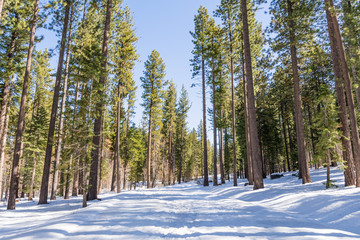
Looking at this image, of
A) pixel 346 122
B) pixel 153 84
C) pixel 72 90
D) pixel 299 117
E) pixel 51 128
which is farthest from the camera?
pixel 153 84

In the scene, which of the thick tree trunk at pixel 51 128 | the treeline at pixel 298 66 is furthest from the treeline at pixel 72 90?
the treeline at pixel 298 66

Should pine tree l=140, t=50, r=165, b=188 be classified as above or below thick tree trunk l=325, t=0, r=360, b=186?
above

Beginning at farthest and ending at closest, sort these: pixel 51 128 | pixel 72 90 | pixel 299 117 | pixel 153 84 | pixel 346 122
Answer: pixel 153 84, pixel 72 90, pixel 299 117, pixel 51 128, pixel 346 122

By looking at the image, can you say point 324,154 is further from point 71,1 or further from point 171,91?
point 171,91

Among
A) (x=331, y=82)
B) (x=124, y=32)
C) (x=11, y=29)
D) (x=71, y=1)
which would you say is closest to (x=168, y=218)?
(x=71, y=1)

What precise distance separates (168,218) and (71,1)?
1642 cm

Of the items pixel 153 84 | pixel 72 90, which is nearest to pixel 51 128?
pixel 72 90

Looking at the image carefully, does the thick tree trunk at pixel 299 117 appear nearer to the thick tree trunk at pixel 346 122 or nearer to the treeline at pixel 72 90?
the thick tree trunk at pixel 346 122

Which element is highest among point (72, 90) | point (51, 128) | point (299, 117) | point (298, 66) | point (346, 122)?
point (298, 66)

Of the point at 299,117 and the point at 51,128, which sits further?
the point at 299,117

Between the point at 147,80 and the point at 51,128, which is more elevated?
the point at 147,80

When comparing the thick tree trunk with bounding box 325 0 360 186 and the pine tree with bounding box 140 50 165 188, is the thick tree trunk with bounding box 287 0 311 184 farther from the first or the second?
the pine tree with bounding box 140 50 165 188

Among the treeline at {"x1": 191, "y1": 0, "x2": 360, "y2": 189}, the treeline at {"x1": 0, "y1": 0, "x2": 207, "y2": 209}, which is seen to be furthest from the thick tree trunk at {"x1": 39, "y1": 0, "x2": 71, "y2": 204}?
the treeline at {"x1": 191, "y1": 0, "x2": 360, "y2": 189}

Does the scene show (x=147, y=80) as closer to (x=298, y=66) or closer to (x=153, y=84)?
(x=153, y=84)
